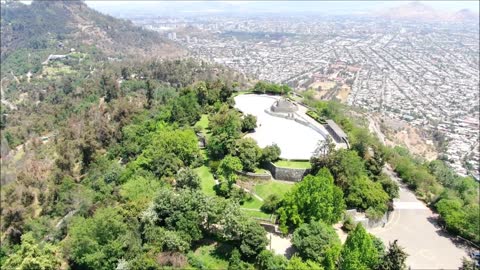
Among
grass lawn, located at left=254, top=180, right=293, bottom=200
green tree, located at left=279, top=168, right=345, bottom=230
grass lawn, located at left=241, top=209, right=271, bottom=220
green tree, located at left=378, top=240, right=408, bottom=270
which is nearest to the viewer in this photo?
green tree, located at left=378, top=240, right=408, bottom=270

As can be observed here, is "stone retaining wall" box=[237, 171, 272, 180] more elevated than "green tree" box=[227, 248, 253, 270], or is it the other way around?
"stone retaining wall" box=[237, 171, 272, 180]

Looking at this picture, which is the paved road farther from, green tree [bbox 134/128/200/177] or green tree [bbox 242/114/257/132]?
green tree [bbox 134/128/200/177]

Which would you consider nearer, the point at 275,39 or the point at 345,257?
the point at 345,257

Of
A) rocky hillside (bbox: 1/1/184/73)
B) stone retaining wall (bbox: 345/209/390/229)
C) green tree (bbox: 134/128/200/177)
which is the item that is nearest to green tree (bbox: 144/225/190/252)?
green tree (bbox: 134/128/200/177)

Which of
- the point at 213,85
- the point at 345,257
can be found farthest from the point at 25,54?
the point at 345,257

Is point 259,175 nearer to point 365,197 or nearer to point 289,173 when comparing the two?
point 289,173

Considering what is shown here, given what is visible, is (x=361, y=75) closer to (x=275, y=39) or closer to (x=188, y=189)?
(x=275, y=39)

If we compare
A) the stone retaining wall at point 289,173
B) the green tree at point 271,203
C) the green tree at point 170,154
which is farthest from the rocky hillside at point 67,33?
the green tree at point 271,203
